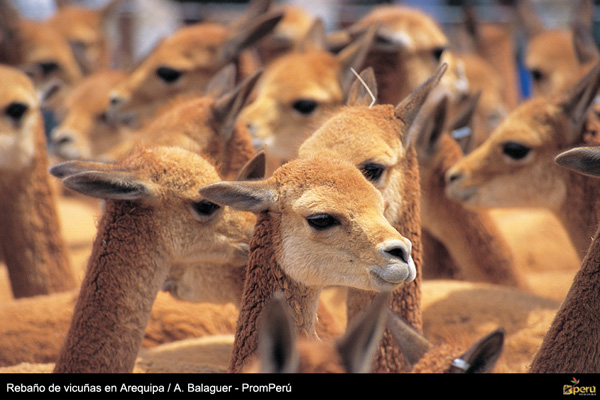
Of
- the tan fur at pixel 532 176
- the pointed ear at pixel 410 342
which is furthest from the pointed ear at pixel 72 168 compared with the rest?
the tan fur at pixel 532 176

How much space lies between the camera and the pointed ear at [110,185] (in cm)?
346

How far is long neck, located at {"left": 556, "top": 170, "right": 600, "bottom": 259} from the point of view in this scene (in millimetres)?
4730

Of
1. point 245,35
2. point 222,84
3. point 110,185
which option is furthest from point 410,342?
point 245,35

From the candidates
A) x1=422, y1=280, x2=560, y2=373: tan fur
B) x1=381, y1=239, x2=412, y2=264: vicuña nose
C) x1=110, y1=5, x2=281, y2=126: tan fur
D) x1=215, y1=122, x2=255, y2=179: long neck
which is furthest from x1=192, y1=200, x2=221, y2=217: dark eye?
x1=110, y1=5, x2=281, y2=126: tan fur

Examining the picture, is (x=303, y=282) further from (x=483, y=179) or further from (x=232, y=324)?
(x=483, y=179)

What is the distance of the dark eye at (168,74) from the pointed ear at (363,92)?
2.68m

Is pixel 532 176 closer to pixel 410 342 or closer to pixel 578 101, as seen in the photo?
pixel 578 101

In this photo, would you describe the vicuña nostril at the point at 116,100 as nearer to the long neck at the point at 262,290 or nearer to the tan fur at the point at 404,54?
the tan fur at the point at 404,54

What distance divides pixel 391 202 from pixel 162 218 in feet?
3.53

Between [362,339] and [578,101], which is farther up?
[362,339]

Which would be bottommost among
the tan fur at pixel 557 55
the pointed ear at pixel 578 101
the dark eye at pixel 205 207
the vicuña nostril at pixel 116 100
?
the tan fur at pixel 557 55

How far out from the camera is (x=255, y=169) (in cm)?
384

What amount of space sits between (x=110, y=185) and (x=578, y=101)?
2.70 m
